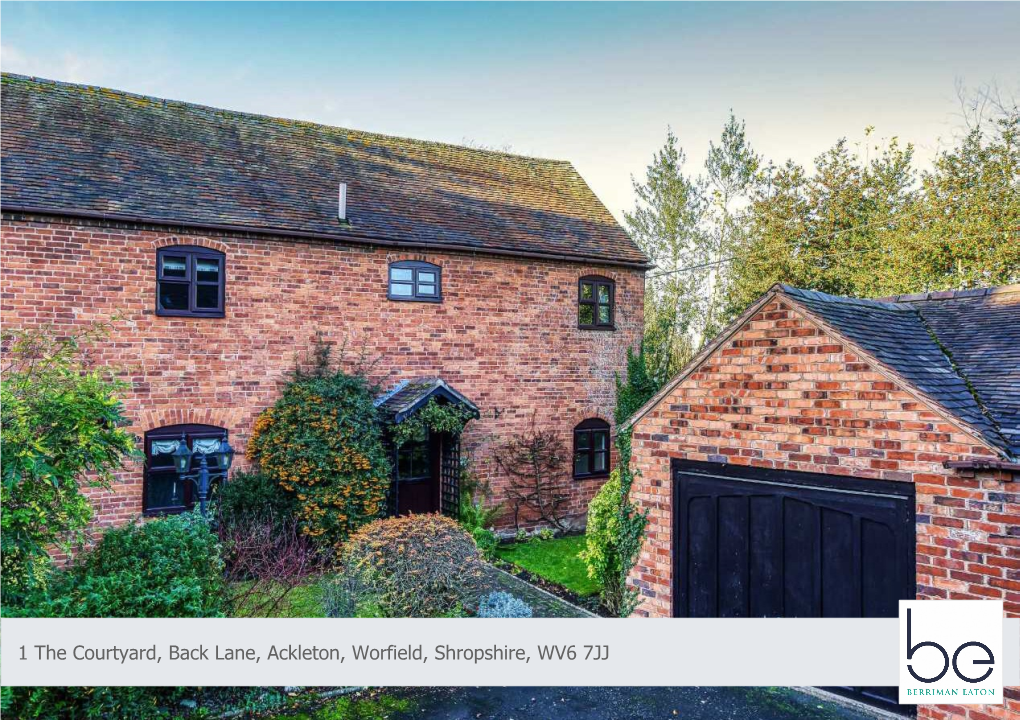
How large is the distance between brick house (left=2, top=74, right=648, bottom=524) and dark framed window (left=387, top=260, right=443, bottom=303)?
0.05 m

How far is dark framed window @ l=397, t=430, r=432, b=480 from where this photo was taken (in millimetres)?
13375

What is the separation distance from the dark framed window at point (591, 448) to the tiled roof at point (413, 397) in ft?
11.6

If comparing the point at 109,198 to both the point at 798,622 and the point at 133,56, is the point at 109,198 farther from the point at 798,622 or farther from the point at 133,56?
the point at 798,622

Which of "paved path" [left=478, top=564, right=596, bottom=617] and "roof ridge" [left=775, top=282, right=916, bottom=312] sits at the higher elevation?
"roof ridge" [left=775, top=282, right=916, bottom=312]

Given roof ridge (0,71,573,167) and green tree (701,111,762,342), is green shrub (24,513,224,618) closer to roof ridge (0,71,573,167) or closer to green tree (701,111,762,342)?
roof ridge (0,71,573,167)

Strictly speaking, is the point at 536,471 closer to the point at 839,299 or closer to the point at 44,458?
the point at 839,299

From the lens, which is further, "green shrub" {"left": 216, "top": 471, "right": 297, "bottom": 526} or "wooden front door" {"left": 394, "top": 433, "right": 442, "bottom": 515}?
"wooden front door" {"left": 394, "top": 433, "right": 442, "bottom": 515}

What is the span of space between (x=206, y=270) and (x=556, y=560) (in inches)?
333

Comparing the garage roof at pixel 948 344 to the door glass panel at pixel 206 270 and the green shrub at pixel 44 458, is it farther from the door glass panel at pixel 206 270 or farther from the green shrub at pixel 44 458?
the door glass panel at pixel 206 270

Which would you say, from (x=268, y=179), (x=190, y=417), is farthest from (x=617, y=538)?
(x=268, y=179)

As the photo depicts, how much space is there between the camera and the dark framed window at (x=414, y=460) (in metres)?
13.4

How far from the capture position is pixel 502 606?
9000 mm

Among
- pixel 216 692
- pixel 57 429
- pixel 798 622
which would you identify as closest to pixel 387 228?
pixel 57 429
